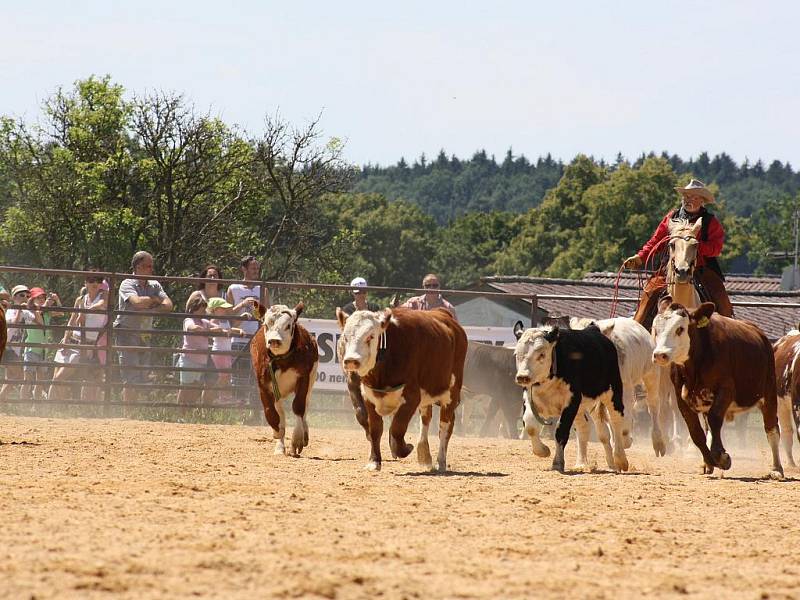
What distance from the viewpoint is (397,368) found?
1088cm

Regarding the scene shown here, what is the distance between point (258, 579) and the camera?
568cm

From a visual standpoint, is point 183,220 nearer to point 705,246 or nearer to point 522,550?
point 705,246

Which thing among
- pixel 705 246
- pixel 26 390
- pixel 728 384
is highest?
pixel 705 246

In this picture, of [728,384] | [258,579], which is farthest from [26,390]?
[258,579]

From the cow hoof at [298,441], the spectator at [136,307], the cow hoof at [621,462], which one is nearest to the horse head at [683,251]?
the cow hoof at [621,462]

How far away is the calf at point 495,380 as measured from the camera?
17.3 meters

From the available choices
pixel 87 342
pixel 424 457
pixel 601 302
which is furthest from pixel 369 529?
pixel 601 302

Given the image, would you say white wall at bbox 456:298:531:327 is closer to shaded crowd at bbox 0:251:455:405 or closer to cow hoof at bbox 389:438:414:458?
shaded crowd at bbox 0:251:455:405

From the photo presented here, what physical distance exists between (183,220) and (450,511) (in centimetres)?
2781

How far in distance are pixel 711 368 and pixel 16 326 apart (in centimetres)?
926

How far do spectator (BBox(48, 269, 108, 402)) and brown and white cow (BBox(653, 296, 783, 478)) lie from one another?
819cm

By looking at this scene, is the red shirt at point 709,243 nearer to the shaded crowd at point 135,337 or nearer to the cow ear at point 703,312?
the cow ear at point 703,312

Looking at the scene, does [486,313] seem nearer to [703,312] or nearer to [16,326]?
[16,326]

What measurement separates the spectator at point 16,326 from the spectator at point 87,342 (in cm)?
50
